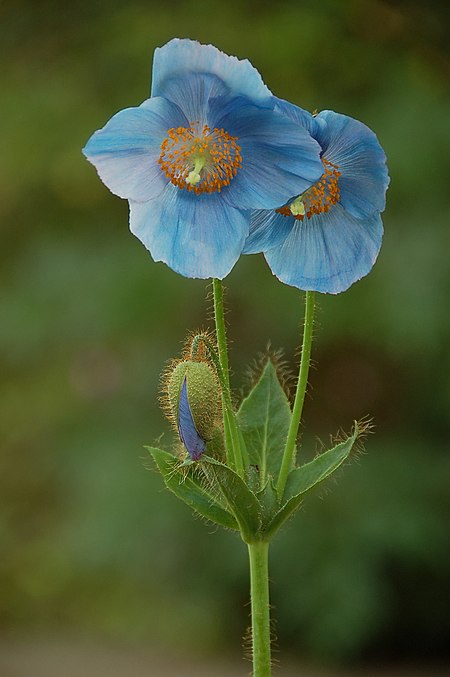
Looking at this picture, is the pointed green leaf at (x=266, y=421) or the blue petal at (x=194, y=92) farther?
the pointed green leaf at (x=266, y=421)

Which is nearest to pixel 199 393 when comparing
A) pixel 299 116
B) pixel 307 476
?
pixel 307 476

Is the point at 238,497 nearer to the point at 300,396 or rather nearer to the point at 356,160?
the point at 300,396

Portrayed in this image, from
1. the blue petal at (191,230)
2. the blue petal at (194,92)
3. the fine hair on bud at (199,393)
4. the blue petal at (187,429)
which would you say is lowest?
the blue petal at (187,429)

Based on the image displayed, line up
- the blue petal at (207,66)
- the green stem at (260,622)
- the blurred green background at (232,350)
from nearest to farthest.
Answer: the blue petal at (207,66) < the green stem at (260,622) < the blurred green background at (232,350)

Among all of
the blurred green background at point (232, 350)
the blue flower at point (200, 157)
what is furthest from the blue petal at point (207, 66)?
the blurred green background at point (232, 350)

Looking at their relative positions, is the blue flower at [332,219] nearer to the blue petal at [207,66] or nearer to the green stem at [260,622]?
the blue petal at [207,66]

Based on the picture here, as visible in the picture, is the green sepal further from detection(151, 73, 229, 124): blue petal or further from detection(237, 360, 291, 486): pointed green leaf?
detection(151, 73, 229, 124): blue petal

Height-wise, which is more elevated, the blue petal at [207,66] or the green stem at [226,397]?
the blue petal at [207,66]
